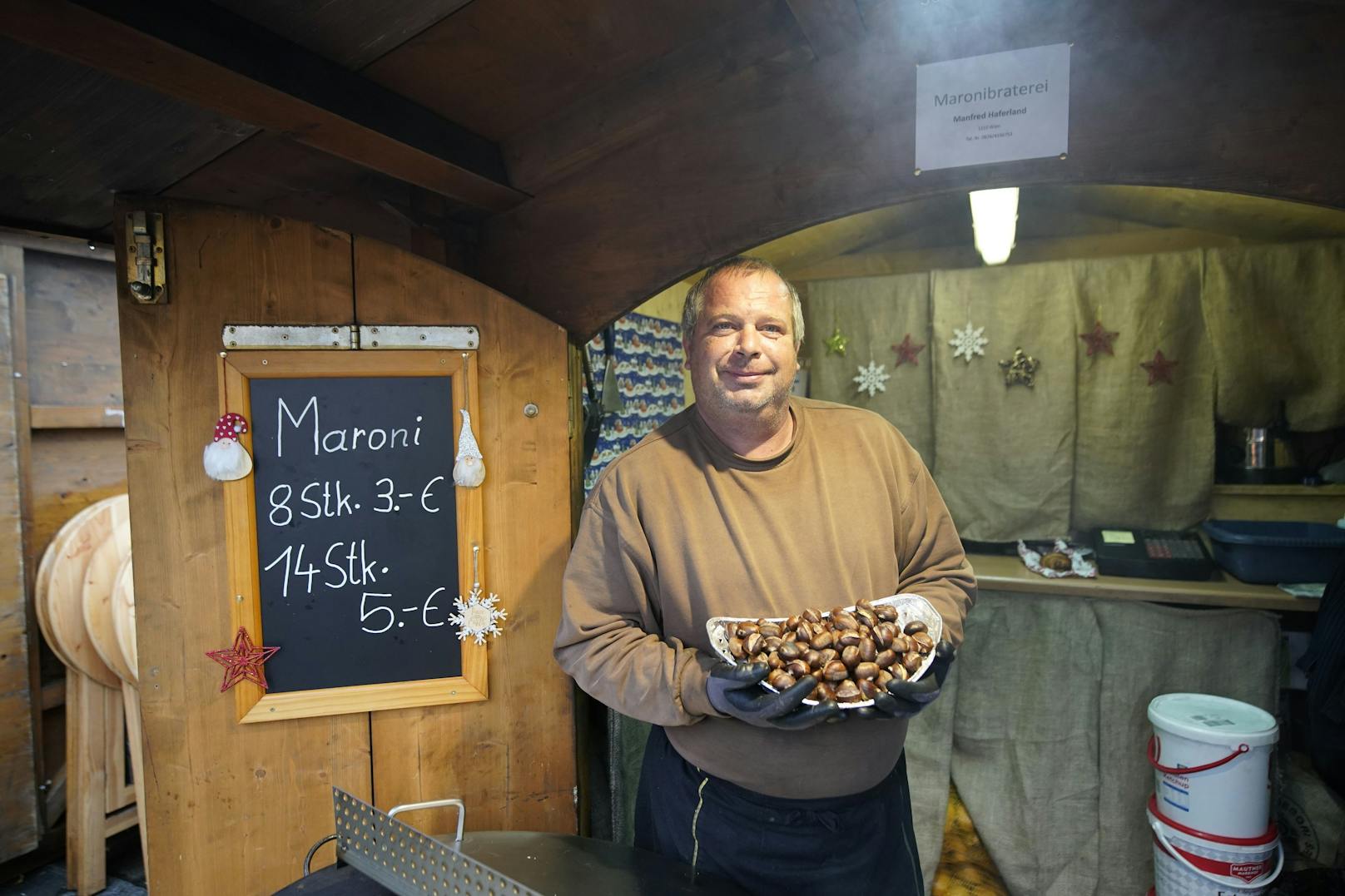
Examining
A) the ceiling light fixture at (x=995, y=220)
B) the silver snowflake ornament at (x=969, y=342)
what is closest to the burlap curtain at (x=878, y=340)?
the silver snowflake ornament at (x=969, y=342)

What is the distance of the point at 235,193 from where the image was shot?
70.6 inches

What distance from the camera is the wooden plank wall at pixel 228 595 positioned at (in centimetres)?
160

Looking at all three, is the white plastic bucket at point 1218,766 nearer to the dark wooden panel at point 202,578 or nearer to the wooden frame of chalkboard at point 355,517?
the wooden frame of chalkboard at point 355,517

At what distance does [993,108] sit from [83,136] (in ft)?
6.30

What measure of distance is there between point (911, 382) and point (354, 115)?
2646 millimetres

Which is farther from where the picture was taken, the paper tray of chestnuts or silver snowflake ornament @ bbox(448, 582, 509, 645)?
silver snowflake ornament @ bbox(448, 582, 509, 645)

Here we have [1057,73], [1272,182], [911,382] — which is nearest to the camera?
[1272,182]

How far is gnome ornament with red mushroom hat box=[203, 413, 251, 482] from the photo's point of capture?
1579 millimetres

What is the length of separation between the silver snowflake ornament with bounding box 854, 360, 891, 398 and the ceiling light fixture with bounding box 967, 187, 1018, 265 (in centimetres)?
66

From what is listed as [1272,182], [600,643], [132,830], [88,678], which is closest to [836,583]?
[600,643]

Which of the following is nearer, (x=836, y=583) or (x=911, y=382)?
(x=836, y=583)

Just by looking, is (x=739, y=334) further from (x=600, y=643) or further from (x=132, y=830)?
(x=132, y=830)

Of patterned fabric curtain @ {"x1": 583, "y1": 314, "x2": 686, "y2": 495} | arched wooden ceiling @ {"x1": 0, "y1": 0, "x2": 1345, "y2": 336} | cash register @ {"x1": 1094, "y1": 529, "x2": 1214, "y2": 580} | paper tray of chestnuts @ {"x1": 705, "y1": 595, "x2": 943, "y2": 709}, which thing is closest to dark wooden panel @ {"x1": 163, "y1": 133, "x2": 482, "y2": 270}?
arched wooden ceiling @ {"x1": 0, "y1": 0, "x2": 1345, "y2": 336}

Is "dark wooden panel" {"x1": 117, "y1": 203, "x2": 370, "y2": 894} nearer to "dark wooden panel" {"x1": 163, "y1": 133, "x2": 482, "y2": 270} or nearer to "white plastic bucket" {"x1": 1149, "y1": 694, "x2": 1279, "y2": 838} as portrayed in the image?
"dark wooden panel" {"x1": 163, "y1": 133, "x2": 482, "y2": 270}
